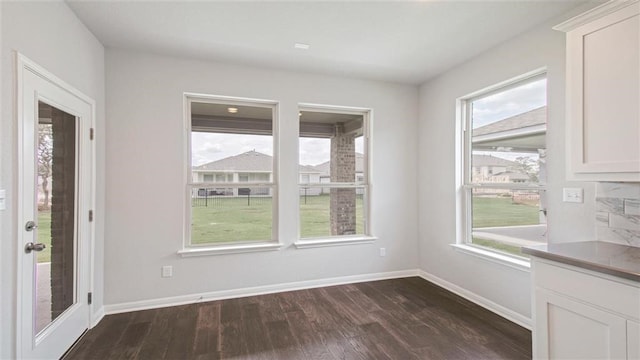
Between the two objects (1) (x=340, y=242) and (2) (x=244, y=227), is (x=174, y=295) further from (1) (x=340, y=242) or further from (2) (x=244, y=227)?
(1) (x=340, y=242)

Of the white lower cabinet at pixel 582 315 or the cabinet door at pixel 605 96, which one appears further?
the cabinet door at pixel 605 96

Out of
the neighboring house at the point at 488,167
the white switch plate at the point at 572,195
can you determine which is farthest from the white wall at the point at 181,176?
the white switch plate at the point at 572,195

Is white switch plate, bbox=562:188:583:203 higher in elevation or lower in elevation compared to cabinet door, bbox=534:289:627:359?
higher

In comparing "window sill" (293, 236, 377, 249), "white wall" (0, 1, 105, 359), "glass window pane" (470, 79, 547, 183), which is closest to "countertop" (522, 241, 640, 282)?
"glass window pane" (470, 79, 547, 183)

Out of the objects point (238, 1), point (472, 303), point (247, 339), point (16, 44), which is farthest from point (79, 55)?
point (472, 303)

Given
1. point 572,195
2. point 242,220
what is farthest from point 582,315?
point 242,220

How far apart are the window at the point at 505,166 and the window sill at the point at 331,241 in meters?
1.17

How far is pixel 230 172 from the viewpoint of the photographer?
3.51 m

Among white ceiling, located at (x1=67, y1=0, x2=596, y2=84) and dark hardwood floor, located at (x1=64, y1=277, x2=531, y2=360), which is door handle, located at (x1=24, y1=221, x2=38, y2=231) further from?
white ceiling, located at (x1=67, y1=0, x2=596, y2=84)

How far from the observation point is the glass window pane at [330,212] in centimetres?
381

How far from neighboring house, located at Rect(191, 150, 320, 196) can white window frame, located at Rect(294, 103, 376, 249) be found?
0.45 metres

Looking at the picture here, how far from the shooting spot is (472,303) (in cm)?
321

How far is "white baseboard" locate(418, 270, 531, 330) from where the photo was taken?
107 inches

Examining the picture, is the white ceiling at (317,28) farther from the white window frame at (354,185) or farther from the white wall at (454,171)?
the white window frame at (354,185)
